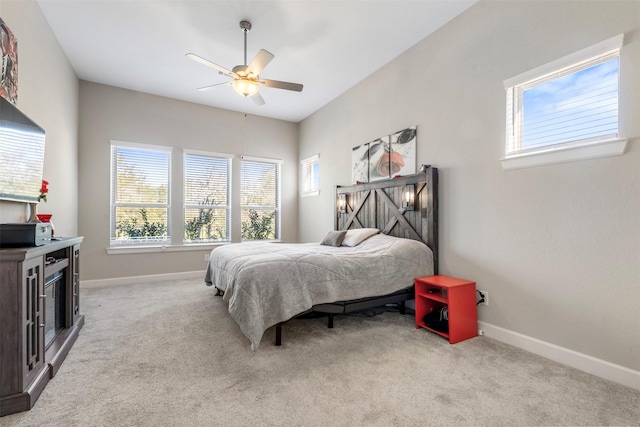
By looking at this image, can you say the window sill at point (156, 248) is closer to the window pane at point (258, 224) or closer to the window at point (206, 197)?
the window at point (206, 197)

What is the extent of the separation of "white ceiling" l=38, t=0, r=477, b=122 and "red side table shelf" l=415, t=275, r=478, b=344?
9.27 feet

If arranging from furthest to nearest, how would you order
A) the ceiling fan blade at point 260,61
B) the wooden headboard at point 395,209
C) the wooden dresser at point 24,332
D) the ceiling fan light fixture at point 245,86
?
1. the wooden headboard at point 395,209
2. the ceiling fan light fixture at point 245,86
3. the ceiling fan blade at point 260,61
4. the wooden dresser at point 24,332

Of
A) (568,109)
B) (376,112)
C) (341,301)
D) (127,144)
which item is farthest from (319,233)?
(568,109)

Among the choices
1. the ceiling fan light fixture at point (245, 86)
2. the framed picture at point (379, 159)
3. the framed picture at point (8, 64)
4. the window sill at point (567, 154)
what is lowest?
the window sill at point (567, 154)

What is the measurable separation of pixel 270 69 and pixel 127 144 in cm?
282

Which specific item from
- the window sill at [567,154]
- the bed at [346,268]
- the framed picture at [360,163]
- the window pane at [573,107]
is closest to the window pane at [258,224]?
the bed at [346,268]

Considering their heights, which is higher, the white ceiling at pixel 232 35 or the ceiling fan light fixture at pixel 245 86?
the white ceiling at pixel 232 35

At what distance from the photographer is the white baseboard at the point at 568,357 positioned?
1.93 m

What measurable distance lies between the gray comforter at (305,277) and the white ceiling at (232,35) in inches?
97.5

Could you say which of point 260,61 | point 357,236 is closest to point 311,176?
point 357,236

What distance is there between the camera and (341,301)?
2762 millimetres

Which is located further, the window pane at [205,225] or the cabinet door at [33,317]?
the window pane at [205,225]

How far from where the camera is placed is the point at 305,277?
2596 millimetres

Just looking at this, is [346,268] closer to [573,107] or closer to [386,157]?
[386,157]
